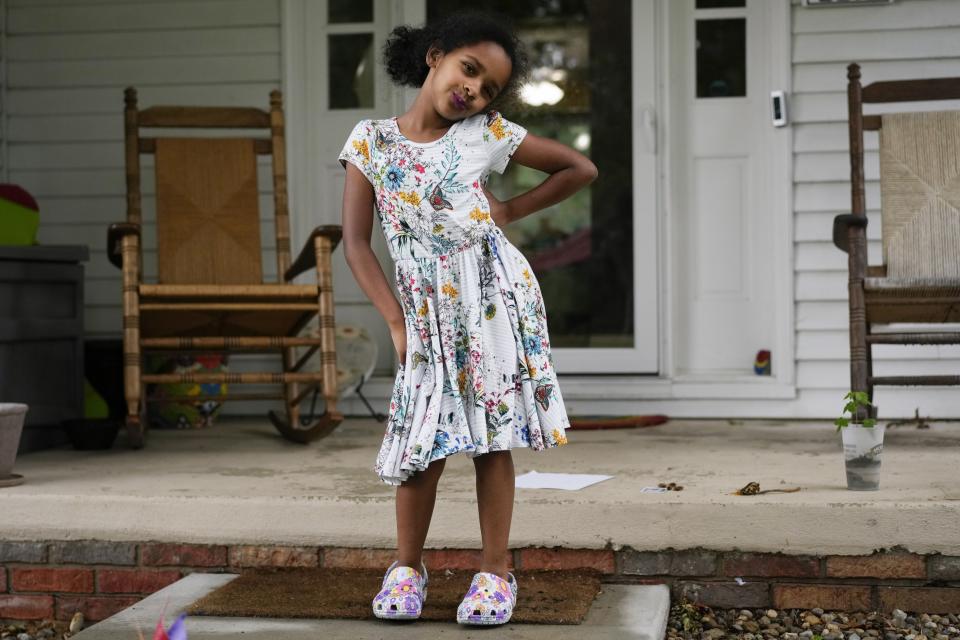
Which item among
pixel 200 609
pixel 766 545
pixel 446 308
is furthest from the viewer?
pixel 766 545

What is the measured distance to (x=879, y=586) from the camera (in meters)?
2.42

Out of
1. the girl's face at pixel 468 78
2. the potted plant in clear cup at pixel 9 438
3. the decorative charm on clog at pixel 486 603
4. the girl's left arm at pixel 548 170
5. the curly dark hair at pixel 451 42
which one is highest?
the curly dark hair at pixel 451 42

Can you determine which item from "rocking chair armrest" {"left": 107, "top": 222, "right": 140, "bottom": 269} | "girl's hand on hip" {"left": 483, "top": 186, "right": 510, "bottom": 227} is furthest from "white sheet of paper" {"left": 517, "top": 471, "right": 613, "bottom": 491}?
"rocking chair armrest" {"left": 107, "top": 222, "right": 140, "bottom": 269}

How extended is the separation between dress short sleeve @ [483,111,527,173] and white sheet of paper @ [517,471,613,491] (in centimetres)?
87

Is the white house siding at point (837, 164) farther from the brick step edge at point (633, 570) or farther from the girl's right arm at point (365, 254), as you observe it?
the girl's right arm at point (365, 254)

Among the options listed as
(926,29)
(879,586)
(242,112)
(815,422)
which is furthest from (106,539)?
(926,29)

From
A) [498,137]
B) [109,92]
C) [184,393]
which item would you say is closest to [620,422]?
[184,393]

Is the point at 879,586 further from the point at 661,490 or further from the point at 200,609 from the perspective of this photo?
the point at 200,609

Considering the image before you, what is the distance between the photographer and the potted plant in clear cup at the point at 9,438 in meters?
2.83

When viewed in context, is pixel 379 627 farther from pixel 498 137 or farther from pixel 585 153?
pixel 585 153

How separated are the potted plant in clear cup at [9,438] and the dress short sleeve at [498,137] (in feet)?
4.90

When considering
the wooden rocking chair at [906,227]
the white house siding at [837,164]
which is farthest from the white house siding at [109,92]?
the wooden rocking chair at [906,227]

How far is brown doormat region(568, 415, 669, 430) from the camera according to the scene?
3939 millimetres

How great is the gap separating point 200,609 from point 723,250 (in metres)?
2.68
